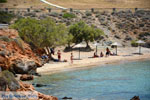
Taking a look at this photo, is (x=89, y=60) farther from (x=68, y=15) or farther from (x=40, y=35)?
(x=68, y=15)

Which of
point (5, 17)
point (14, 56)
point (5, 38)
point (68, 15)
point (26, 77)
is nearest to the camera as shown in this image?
point (26, 77)

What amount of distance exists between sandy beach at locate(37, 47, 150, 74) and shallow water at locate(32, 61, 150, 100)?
1.19 m

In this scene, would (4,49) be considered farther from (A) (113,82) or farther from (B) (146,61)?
(B) (146,61)

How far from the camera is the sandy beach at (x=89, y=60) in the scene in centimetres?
3613

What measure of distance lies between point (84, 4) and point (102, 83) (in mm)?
52070

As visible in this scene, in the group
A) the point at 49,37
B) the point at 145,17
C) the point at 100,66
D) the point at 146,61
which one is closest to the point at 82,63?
the point at 100,66

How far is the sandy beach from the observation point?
1423 inches

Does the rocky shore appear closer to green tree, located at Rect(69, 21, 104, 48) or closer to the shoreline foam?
the shoreline foam

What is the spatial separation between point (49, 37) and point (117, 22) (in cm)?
3031

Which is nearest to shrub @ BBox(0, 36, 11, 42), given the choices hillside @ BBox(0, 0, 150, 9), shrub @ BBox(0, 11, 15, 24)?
shrub @ BBox(0, 11, 15, 24)

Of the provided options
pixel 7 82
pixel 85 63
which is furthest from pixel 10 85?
pixel 85 63

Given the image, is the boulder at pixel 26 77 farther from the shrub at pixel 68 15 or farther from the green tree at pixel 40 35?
the shrub at pixel 68 15

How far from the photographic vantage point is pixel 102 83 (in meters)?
30.4

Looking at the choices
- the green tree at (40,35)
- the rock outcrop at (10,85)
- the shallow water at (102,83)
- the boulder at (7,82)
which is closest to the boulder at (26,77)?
the shallow water at (102,83)
